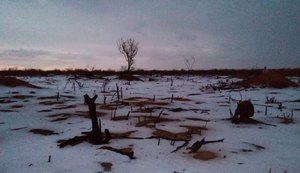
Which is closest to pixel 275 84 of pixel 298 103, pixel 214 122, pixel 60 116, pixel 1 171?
pixel 298 103

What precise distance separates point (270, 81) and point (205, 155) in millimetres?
6674

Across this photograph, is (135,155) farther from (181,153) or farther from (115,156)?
(181,153)

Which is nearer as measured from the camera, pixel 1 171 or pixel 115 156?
pixel 1 171

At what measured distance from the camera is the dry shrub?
238 cm

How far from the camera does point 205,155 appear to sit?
7.97ft

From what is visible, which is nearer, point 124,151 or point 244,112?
point 124,151

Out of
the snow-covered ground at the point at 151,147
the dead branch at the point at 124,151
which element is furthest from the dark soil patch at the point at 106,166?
the dead branch at the point at 124,151

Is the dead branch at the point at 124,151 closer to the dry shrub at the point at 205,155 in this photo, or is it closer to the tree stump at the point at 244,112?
the dry shrub at the point at 205,155

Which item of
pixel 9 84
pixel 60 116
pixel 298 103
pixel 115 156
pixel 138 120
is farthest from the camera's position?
pixel 9 84

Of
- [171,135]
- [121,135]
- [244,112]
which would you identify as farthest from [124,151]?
[244,112]

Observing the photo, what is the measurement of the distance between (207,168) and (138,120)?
1.53 meters

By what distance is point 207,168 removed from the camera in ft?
7.18

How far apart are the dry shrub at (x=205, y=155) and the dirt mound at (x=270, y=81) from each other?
605 cm

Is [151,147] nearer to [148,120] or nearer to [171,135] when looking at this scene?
[171,135]
